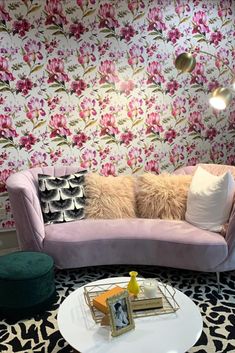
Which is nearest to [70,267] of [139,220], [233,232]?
[139,220]

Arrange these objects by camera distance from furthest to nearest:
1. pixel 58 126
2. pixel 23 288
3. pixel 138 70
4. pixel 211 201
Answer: pixel 138 70
pixel 58 126
pixel 211 201
pixel 23 288

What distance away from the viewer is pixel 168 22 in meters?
3.45

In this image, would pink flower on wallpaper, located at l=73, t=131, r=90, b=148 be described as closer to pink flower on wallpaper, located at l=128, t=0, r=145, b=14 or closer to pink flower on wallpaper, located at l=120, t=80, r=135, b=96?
pink flower on wallpaper, located at l=120, t=80, r=135, b=96

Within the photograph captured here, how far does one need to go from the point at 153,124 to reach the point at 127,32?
90 cm

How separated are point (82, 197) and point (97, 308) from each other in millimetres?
1375

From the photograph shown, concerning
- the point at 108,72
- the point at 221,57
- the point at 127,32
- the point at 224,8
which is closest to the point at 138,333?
the point at 108,72

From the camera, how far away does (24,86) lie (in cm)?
318

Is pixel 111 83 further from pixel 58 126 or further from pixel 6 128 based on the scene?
pixel 6 128

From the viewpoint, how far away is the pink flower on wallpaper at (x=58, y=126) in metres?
3.33

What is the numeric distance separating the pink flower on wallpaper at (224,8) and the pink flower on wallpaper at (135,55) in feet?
2.92

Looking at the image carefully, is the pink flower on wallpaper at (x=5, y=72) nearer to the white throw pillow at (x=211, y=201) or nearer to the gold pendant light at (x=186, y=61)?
the gold pendant light at (x=186, y=61)

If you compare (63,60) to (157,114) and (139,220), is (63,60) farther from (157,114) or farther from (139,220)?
(139,220)

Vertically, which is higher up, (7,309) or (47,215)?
(47,215)

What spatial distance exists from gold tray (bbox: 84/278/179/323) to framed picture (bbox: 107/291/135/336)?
11 cm
